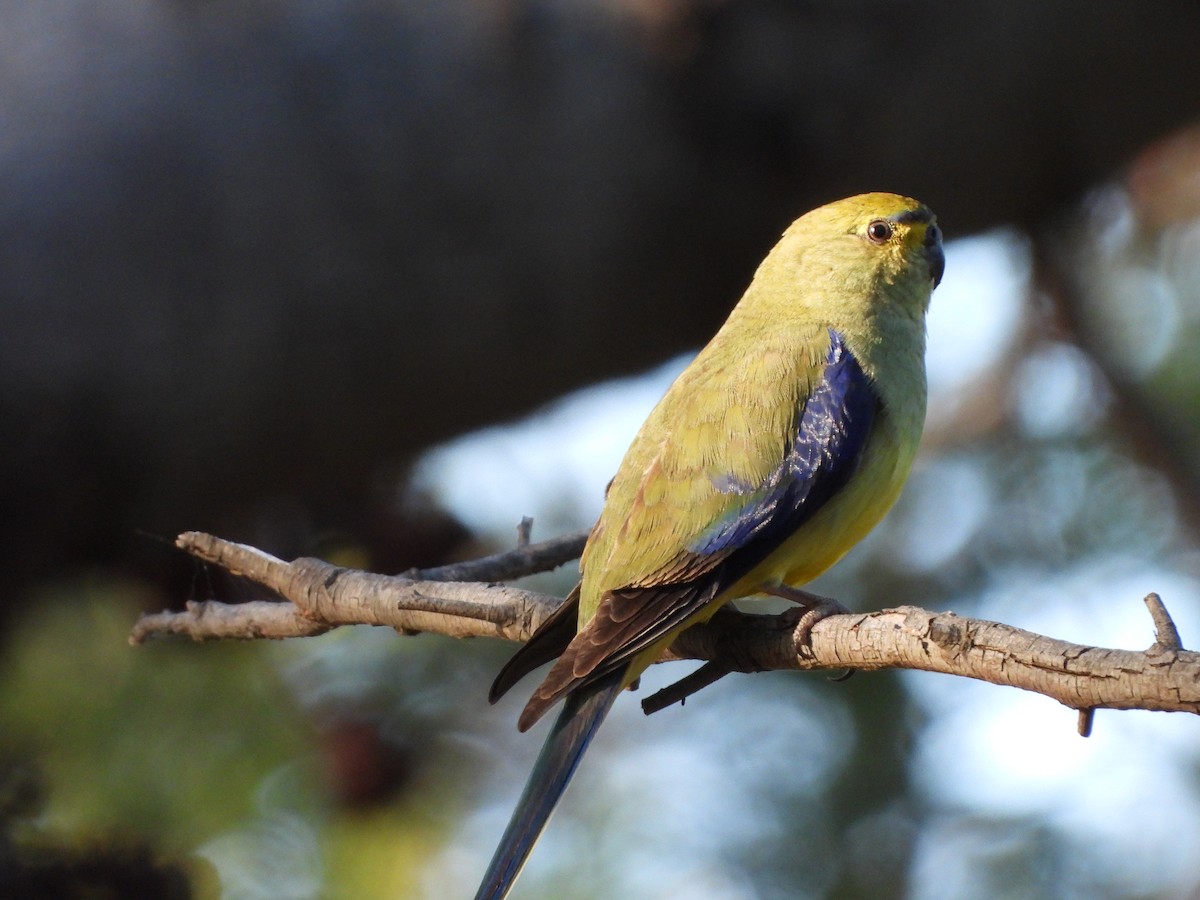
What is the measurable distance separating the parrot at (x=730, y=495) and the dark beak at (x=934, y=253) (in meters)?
0.16

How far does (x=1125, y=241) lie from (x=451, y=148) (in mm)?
2737

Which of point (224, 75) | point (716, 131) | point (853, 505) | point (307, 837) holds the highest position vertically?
point (224, 75)

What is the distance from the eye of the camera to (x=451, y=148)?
2902mm

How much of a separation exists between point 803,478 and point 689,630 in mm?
312

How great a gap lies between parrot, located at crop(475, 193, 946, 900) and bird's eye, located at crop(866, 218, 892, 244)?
99 mm

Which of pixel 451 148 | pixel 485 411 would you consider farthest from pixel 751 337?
pixel 451 148

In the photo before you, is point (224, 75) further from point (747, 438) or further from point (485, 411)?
point (747, 438)

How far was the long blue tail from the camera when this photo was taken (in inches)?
74.1

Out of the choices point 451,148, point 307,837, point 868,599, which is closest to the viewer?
point 451,148

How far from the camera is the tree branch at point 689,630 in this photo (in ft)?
4.37

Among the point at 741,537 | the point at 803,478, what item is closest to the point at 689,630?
the point at 741,537

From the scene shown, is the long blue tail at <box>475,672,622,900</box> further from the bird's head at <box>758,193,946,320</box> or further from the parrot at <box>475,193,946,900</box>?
the bird's head at <box>758,193,946,320</box>

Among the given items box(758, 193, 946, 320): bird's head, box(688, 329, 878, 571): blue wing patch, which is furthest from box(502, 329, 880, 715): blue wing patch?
box(758, 193, 946, 320): bird's head

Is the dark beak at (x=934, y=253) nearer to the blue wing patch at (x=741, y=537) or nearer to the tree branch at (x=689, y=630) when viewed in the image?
the blue wing patch at (x=741, y=537)
